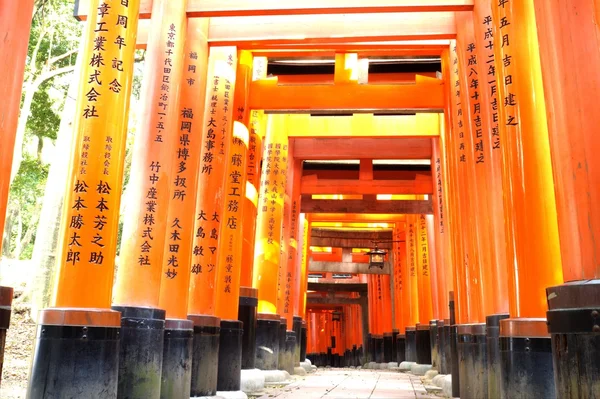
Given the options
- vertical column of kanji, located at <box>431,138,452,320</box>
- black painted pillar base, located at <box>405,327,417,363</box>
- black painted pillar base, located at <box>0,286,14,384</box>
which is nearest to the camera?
black painted pillar base, located at <box>0,286,14,384</box>

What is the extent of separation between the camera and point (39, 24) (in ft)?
34.0

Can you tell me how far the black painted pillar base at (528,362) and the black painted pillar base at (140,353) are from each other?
8.44 ft

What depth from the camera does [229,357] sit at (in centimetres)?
662

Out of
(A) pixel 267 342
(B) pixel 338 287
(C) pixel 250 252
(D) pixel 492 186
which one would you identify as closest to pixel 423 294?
(A) pixel 267 342

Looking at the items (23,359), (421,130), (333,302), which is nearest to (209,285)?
(23,359)

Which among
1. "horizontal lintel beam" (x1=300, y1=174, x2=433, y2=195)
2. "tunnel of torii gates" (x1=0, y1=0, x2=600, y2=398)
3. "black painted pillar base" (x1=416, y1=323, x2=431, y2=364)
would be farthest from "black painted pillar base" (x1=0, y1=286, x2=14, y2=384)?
"black painted pillar base" (x1=416, y1=323, x2=431, y2=364)

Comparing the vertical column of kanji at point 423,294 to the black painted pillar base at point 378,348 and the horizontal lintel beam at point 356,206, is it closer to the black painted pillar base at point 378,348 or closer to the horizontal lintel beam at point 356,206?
the horizontal lintel beam at point 356,206

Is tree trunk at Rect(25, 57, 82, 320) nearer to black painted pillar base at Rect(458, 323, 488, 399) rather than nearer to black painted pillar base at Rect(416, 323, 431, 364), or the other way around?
black painted pillar base at Rect(458, 323, 488, 399)

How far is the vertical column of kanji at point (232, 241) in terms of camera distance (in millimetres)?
6641

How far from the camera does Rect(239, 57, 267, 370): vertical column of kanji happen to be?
8062 millimetres

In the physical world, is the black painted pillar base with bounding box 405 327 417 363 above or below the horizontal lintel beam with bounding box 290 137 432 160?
below

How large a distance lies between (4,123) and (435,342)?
10.7m

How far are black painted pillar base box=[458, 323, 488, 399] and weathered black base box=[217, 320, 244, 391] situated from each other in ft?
8.15

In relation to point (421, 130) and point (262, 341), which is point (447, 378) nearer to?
point (262, 341)
